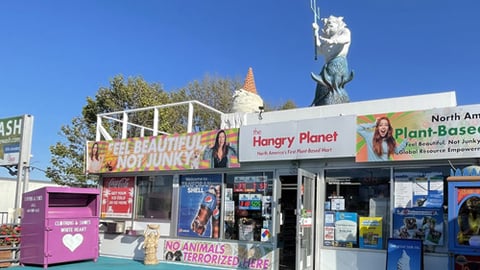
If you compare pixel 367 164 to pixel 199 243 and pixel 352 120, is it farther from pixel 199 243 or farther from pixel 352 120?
pixel 199 243

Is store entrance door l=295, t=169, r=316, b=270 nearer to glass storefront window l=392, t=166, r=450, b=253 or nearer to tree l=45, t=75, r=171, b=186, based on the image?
glass storefront window l=392, t=166, r=450, b=253

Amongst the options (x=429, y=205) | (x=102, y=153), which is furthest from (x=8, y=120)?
(x=429, y=205)

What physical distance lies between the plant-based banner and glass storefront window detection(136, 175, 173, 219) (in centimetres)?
41

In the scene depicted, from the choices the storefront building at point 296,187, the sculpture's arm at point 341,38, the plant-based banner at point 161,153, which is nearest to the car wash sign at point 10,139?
the plant-based banner at point 161,153

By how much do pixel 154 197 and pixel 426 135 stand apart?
6.44m

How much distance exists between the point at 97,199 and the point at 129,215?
0.92 metres

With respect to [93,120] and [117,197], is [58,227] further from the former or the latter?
[93,120]

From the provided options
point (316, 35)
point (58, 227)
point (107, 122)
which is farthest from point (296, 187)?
point (107, 122)

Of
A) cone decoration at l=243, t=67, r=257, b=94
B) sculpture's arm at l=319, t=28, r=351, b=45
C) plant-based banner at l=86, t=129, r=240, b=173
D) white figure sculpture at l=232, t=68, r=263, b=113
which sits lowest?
plant-based banner at l=86, t=129, r=240, b=173

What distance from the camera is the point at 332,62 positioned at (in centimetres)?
1173

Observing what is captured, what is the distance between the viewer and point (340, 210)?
8672mm

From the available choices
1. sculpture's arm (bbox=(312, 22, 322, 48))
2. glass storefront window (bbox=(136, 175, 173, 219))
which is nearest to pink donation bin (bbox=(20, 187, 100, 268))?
glass storefront window (bbox=(136, 175, 173, 219))

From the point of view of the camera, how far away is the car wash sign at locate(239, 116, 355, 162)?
8.42 metres

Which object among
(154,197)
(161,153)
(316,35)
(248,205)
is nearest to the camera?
(248,205)
